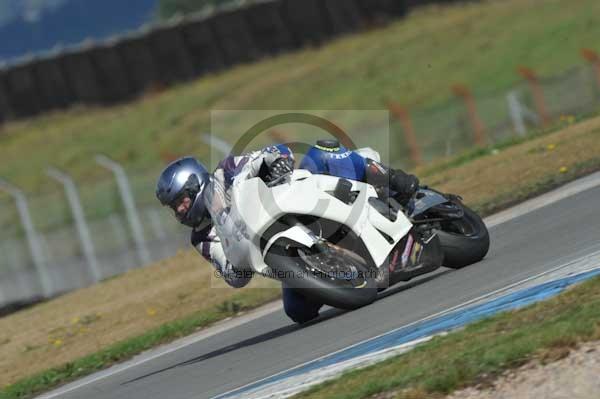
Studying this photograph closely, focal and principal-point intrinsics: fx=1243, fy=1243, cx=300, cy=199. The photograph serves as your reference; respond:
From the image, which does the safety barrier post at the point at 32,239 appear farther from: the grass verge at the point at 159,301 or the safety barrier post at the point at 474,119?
the safety barrier post at the point at 474,119

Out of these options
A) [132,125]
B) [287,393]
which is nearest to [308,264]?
[287,393]

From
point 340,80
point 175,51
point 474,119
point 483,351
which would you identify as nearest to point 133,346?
point 483,351

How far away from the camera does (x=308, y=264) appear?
9.08 metres

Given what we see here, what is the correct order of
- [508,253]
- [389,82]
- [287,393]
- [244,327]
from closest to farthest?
[287,393]
[508,253]
[244,327]
[389,82]

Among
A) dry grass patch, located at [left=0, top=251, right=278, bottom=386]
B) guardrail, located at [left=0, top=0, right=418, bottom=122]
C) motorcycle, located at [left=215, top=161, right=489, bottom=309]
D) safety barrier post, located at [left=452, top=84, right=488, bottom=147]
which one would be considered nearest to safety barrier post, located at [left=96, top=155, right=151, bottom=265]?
dry grass patch, located at [left=0, top=251, right=278, bottom=386]

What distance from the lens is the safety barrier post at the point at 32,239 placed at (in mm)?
20328

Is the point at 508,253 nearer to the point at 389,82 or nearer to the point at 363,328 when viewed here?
the point at 363,328

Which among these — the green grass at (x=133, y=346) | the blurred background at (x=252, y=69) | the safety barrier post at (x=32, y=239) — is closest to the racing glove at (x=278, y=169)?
the green grass at (x=133, y=346)

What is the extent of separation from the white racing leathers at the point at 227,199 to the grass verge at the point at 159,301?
96.2 inches

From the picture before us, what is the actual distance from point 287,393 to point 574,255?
111 inches

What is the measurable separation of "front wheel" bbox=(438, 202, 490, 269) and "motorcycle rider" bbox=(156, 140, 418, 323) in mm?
490

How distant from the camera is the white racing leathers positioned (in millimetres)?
9242

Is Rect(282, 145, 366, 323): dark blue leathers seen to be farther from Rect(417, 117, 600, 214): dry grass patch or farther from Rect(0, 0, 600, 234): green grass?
Rect(0, 0, 600, 234): green grass

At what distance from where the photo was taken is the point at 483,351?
6.57 metres
